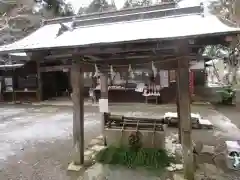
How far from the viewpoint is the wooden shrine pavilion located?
Answer: 383cm

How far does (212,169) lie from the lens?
4.88 metres

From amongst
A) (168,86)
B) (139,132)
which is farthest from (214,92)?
(139,132)

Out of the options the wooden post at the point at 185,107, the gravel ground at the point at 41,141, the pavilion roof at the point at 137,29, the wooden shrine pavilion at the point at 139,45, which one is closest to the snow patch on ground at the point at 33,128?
the gravel ground at the point at 41,141

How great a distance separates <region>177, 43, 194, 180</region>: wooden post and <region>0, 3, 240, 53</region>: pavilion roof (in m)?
0.52

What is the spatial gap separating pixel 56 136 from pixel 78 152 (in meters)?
3.12

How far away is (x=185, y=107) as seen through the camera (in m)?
4.26

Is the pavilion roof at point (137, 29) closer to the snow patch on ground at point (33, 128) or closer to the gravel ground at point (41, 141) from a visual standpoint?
the gravel ground at point (41, 141)

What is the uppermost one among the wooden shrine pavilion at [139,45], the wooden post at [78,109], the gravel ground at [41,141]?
the wooden shrine pavilion at [139,45]

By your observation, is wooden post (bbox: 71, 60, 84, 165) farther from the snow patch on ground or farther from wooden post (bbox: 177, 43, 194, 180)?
the snow patch on ground

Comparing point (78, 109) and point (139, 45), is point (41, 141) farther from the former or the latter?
point (139, 45)

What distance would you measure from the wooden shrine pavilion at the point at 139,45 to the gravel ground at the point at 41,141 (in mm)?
811

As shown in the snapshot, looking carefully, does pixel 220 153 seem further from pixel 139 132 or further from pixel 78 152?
pixel 78 152

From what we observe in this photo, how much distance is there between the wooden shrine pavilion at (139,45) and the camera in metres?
3.83

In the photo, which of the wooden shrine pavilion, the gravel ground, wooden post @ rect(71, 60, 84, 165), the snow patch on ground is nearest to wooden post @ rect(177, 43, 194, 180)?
the wooden shrine pavilion
